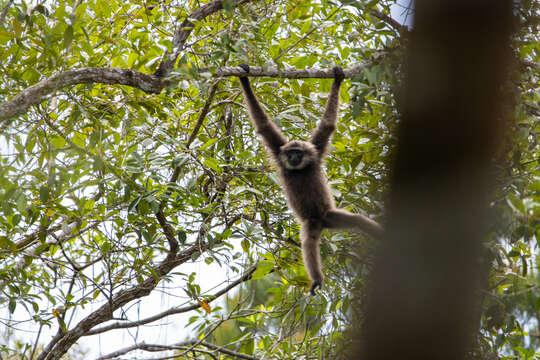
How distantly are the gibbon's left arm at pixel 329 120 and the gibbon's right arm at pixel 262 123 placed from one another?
0.44 metres

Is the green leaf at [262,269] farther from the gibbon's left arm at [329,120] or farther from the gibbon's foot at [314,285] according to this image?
the gibbon's left arm at [329,120]

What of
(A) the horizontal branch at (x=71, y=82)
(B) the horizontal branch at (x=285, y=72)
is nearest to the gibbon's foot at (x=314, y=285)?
(B) the horizontal branch at (x=285, y=72)

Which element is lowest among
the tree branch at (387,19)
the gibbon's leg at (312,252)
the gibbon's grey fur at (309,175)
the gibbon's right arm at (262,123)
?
the gibbon's leg at (312,252)

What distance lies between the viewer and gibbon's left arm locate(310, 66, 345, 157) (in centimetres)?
497

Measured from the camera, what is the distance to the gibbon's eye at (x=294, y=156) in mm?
5348

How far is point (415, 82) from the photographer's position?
11.3 ft

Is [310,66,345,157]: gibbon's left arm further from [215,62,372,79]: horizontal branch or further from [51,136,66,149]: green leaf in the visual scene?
[51,136,66,149]: green leaf

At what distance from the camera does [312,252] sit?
5035 mm

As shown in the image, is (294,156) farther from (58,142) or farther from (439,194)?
(58,142)

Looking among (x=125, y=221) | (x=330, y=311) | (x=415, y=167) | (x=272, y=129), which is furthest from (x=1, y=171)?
(x=330, y=311)

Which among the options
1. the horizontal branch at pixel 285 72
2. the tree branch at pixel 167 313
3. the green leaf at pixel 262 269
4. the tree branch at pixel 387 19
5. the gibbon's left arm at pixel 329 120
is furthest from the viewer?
the tree branch at pixel 167 313

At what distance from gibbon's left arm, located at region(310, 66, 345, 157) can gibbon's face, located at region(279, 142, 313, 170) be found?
6.5 inches

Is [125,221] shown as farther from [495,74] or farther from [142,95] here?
[495,74]

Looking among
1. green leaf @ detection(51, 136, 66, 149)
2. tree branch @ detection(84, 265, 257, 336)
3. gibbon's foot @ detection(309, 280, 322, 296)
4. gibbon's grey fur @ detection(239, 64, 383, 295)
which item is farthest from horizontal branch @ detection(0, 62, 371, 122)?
tree branch @ detection(84, 265, 257, 336)
